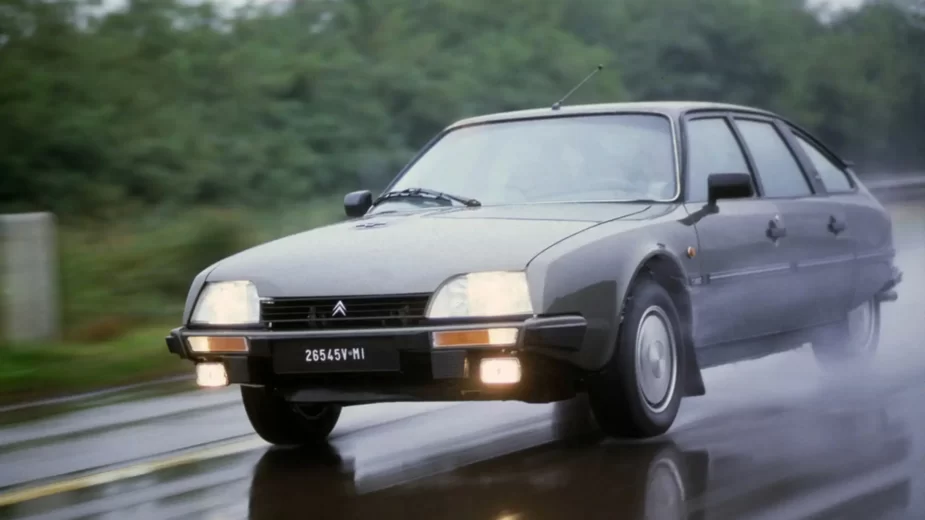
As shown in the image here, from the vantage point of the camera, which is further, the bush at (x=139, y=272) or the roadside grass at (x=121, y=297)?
the bush at (x=139, y=272)

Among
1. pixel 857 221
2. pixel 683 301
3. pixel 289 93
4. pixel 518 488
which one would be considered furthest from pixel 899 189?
pixel 518 488

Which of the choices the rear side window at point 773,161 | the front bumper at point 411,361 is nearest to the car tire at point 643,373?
the front bumper at point 411,361

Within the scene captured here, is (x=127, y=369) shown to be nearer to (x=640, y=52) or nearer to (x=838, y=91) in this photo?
(x=640, y=52)

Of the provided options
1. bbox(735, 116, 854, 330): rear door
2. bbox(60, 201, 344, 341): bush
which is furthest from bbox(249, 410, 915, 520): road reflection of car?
bbox(60, 201, 344, 341): bush

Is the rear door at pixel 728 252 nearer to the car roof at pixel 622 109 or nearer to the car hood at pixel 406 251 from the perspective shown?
the car roof at pixel 622 109

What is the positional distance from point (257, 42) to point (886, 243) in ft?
62.3

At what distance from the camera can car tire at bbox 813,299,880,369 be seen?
27.0 ft

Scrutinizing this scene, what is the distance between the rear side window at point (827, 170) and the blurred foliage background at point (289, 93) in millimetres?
5749

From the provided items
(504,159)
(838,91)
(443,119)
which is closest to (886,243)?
(504,159)

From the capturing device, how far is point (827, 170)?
27.9 ft

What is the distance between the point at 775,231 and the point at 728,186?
2.42 ft

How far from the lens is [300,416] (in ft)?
21.0

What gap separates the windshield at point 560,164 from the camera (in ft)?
22.1

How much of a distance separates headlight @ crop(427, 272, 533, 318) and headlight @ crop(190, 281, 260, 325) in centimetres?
80
